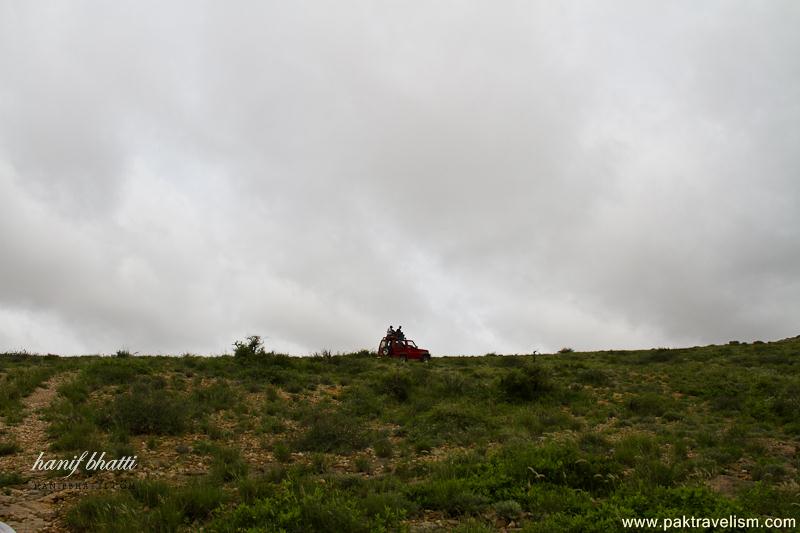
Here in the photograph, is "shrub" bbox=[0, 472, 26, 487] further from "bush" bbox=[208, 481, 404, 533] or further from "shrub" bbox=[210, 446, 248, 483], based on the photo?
"bush" bbox=[208, 481, 404, 533]

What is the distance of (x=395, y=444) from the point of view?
12.5m

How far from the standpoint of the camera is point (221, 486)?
29.6 ft

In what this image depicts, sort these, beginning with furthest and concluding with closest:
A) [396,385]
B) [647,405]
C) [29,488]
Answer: [396,385], [647,405], [29,488]

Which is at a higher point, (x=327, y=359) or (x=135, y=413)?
(x=327, y=359)

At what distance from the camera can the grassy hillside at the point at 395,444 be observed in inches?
286

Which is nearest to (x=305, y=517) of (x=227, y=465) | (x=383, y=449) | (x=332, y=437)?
(x=227, y=465)

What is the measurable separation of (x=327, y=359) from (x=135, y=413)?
1279 cm

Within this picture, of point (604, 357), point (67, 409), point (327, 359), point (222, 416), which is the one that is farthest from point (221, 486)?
point (604, 357)

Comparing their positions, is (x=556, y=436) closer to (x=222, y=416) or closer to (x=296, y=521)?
(x=296, y=521)

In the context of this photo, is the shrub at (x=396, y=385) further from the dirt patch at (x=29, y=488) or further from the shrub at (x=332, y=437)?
the dirt patch at (x=29, y=488)

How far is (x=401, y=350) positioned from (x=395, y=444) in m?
17.2

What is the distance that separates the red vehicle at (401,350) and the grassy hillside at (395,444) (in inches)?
Result: 282

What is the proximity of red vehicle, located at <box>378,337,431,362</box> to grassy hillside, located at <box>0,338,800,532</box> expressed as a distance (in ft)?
23.5

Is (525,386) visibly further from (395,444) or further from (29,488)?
(29,488)
